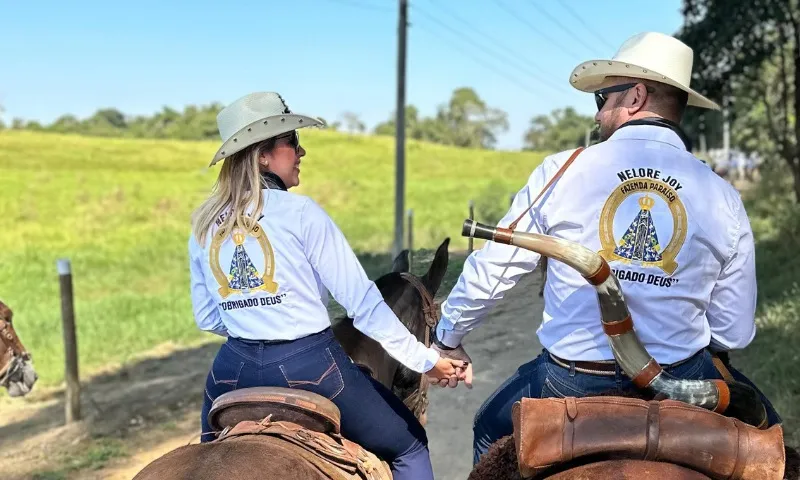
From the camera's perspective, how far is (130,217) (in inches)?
1072

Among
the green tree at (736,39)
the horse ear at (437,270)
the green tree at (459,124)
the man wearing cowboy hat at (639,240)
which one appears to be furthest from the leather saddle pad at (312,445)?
the green tree at (459,124)

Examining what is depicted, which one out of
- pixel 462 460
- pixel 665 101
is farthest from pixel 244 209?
pixel 462 460

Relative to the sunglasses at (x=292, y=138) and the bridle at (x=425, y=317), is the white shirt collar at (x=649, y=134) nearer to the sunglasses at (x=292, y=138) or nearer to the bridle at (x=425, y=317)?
the sunglasses at (x=292, y=138)

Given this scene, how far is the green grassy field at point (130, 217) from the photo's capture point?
10539 mm

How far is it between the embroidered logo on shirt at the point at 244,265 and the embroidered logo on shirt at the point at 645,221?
123 centimetres

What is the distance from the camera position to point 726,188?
2383 millimetres

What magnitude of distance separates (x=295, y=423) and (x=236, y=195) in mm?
891

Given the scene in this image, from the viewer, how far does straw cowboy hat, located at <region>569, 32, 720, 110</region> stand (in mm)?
2408

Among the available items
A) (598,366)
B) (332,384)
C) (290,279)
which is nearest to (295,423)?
(332,384)

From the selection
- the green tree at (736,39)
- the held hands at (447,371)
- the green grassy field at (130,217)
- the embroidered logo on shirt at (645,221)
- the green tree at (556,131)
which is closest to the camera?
the embroidered logo on shirt at (645,221)

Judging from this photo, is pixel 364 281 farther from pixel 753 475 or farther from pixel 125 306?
pixel 125 306

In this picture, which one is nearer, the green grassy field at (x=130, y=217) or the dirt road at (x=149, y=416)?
the dirt road at (x=149, y=416)

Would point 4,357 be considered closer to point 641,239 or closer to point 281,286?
point 281,286

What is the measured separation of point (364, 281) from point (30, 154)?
4826 centimetres
